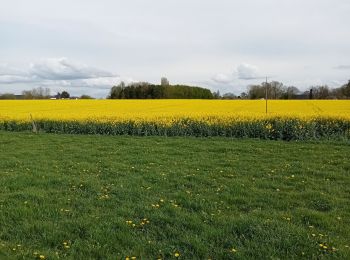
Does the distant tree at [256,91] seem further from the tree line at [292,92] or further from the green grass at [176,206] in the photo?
the green grass at [176,206]

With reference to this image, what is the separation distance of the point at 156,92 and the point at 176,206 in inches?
2479

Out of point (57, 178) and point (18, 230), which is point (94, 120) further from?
point (18, 230)

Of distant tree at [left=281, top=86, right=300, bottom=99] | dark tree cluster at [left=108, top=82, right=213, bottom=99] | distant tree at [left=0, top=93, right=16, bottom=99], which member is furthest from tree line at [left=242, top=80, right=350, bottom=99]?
distant tree at [left=0, top=93, right=16, bottom=99]

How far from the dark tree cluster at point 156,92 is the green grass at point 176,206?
188 feet

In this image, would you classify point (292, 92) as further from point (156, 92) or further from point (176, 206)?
point (176, 206)

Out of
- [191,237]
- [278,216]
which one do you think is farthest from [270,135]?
[191,237]

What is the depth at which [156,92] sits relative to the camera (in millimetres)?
68812

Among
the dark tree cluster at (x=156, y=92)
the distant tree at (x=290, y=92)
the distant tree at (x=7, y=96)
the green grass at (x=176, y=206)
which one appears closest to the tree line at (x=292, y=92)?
the distant tree at (x=290, y=92)

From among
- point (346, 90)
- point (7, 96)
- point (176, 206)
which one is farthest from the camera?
point (7, 96)

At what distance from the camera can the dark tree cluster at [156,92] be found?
68875mm

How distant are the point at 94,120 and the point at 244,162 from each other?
12.5 meters

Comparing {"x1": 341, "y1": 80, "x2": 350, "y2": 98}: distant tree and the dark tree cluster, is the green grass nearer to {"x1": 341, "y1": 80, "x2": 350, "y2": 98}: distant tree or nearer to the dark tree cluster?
{"x1": 341, "y1": 80, "x2": 350, "y2": 98}: distant tree

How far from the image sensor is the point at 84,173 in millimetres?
9266

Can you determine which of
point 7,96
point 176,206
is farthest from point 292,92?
point 176,206
